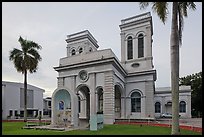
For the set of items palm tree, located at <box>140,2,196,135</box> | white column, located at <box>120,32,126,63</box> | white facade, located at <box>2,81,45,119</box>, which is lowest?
white facade, located at <box>2,81,45,119</box>

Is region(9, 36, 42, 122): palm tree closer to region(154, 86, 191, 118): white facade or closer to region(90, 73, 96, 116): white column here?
region(90, 73, 96, 116): white column

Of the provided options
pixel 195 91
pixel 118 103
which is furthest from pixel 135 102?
pixel 195 91

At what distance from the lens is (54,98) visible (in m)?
25.1

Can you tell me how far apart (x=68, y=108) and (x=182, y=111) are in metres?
34.1

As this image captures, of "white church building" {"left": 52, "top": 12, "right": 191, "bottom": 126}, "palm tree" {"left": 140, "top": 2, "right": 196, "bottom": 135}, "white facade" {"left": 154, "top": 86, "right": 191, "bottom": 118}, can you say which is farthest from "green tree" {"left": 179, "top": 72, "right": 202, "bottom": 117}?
"palm tree" {"left": 140, "top": 2, "right": 196, "bottom": 135}

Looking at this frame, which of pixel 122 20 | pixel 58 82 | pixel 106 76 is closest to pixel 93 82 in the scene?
pixel 106 76

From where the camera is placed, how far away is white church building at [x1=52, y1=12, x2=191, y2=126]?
106 feet

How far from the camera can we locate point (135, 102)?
127 feet

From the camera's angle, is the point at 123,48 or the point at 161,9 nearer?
the point at 161,9

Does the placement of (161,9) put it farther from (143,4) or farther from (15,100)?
(15,100)

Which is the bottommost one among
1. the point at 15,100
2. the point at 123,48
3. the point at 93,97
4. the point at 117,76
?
the point at 15,100

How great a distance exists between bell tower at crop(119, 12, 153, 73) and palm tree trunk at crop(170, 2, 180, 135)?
25.2 m

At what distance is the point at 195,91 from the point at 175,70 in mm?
52526

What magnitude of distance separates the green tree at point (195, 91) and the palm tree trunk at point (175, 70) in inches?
2027
